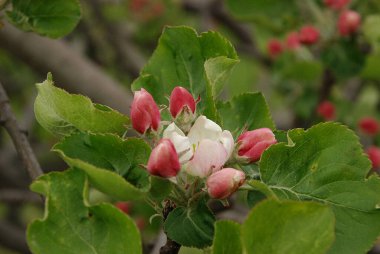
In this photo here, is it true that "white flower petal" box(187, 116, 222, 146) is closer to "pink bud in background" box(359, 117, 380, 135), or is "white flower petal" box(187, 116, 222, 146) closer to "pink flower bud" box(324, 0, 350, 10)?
"pink flower bud" box(324, 0, 350, 10)

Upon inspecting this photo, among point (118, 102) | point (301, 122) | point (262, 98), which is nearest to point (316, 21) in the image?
point (301, 122)

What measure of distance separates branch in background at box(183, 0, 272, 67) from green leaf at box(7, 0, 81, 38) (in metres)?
2.22

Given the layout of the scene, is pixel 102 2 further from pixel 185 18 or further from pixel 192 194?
pixel 192 194

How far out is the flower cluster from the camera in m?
1.09

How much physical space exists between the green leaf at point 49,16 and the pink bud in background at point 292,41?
51.3 inches

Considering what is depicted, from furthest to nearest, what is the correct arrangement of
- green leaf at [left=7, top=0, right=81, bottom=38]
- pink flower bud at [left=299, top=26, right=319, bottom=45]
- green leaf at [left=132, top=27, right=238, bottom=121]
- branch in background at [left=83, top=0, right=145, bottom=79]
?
branch in background at [left=83, top=0, right=145, bottom=79] → pink flower bud at [left=299, top=26, right=319, bottom=45] → green leaf at [left=7, top=0, right=81, bottom=38] → green leaf at [left=132, top=27, right=238, bottom=121]

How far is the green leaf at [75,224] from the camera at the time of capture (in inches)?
41.3

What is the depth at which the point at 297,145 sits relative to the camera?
1207 mm

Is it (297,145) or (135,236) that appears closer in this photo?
(135,236)

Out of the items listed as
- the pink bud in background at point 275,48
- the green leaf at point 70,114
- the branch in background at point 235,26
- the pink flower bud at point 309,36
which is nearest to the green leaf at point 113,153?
the green leaf at point 70,114

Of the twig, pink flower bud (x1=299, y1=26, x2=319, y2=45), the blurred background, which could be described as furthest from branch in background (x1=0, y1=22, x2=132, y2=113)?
the twig

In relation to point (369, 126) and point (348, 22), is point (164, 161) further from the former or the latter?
point (369, 126)

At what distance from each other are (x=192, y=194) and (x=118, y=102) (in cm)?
162

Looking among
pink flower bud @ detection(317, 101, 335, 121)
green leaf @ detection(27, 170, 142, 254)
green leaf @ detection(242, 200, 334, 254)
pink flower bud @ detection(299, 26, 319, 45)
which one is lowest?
pink flower bud @ detection(317, 101, 335, 121)
